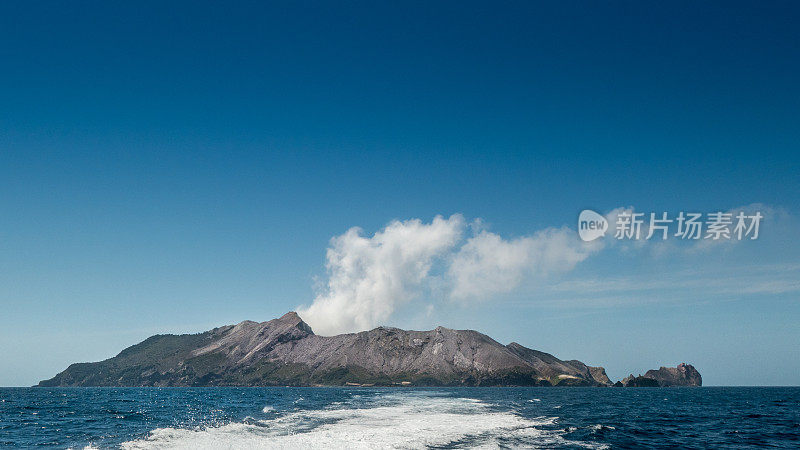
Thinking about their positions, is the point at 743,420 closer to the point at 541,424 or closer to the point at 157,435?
the point at 541,424

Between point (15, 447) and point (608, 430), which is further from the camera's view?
point (608, 430)

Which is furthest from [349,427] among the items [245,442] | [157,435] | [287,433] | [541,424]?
[541,424]

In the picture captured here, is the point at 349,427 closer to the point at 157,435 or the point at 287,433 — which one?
the point at 287,433

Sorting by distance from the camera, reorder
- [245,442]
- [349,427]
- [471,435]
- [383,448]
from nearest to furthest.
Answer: [383,448] < [245,442] < [471,435] < [349,427]

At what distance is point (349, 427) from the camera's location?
44562 millimetres

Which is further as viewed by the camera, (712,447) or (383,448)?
(712,447)

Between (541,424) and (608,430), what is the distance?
7041 millimetres

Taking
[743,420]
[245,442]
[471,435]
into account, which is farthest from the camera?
[743,420]

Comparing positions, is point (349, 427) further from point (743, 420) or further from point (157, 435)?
point (743, 420)

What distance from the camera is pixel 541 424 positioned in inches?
2010

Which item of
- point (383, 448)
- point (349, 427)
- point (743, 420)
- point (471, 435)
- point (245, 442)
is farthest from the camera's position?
point (743, 420)

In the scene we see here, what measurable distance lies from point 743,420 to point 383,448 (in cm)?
5303

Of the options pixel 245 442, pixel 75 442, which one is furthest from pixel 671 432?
pixel 75 442

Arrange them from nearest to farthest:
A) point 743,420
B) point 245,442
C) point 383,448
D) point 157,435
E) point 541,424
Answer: point 383,448
point 245,442
point 157,435
point 541,424
point 743,420
